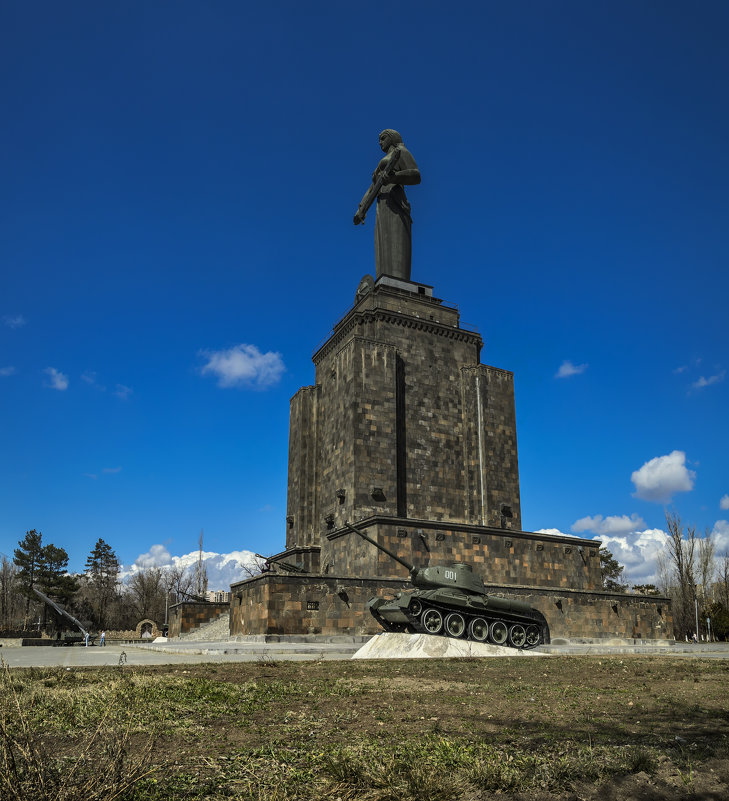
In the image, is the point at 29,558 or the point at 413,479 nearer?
the point at 413,479

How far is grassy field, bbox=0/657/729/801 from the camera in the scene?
422cm

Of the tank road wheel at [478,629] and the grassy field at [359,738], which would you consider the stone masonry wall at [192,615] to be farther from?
the grassy field at [359,738]

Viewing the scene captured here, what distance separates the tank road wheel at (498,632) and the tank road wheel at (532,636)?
4.63 ft

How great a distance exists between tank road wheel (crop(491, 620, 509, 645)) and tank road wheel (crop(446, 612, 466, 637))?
132 centimetres

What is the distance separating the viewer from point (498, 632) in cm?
2269

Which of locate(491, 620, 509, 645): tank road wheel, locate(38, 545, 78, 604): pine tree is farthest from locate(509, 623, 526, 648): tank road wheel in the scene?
locate(38, 545, 78, 604): pine tree

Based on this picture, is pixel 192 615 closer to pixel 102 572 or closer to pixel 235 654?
pixel 235 654

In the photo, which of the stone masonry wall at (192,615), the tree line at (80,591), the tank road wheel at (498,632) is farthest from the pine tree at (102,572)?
the tank road wheel at (498,632)

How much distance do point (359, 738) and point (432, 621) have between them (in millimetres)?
16107

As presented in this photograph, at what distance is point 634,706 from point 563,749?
3246mm

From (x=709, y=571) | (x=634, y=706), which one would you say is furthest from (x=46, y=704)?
(x=709, y=571)

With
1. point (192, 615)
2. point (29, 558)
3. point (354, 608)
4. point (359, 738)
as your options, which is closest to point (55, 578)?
point (29, 558)

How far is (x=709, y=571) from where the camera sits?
2368 inches

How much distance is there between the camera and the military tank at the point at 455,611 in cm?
2117
